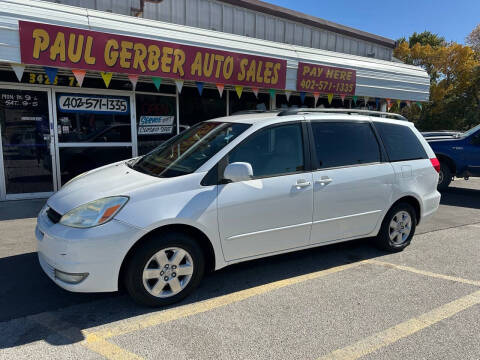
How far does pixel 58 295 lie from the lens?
3.37 m

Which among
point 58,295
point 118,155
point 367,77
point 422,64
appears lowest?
point 58,295

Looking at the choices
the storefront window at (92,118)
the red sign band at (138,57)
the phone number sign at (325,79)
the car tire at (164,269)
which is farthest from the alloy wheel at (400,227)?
the storefront window at (92,118)

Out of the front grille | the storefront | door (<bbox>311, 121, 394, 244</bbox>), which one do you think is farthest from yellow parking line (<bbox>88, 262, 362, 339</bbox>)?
the storefront

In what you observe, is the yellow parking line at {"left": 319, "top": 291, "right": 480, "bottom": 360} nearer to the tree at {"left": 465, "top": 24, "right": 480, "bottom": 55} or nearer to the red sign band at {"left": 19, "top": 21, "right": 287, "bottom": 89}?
the red sign band at {"left": 19, "top": 21, "right": 287, "bottom": 89}

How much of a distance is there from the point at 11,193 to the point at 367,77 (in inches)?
347

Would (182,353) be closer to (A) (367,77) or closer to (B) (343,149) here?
(B) (343,149)

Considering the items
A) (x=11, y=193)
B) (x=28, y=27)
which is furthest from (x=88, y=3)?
(x=11, y=193)

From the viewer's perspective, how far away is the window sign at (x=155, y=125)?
7975 mm

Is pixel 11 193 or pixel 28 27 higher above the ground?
pixel 28 27

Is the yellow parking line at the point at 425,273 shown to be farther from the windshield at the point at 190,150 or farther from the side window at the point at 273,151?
the windshield at the point at 190,150

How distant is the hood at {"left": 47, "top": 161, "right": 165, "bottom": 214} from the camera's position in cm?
308

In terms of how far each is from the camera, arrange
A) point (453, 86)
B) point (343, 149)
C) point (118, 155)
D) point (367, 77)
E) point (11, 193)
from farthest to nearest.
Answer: point (453, 86), point (367, 77), point (118, 155), point (11, 193), point (343, 149)

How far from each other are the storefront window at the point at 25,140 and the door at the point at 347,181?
5572 mm

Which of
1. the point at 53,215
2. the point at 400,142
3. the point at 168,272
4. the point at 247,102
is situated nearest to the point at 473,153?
the point at 400,142
